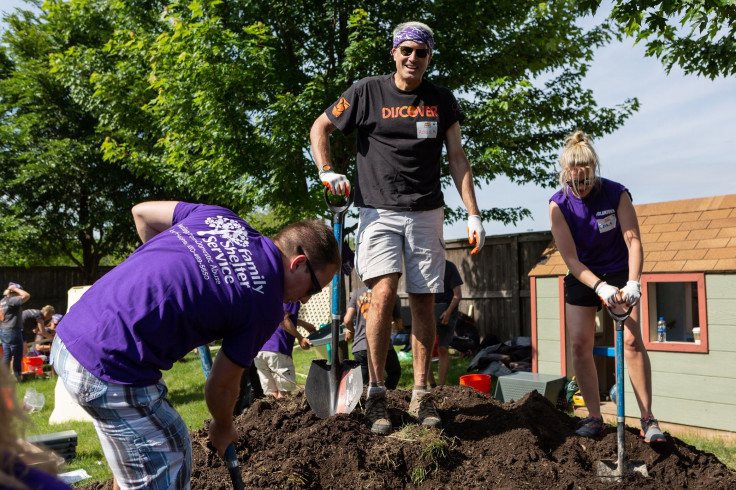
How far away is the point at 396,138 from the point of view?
3703 mm

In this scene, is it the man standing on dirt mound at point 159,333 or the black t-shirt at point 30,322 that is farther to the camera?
the black t-shirt at point 30,322

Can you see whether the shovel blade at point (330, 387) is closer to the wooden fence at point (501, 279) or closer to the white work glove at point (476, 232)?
the white work glove at point (476, 232)

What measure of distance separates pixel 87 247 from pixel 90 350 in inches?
735

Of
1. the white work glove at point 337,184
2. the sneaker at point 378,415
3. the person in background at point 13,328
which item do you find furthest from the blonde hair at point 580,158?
the person in background at point 13,328

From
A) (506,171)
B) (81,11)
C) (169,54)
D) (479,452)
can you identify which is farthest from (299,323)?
(81,11)

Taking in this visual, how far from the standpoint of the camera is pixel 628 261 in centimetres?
387

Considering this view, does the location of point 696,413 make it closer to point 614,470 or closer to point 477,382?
point 477,382

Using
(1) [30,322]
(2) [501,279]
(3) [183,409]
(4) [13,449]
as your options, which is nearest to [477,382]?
(3) [183,409]

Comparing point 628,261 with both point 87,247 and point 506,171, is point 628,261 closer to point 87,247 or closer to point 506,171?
point 506,171

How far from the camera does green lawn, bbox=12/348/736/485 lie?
5.10m

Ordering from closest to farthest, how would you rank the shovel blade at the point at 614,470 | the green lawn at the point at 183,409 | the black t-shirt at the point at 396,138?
the shovel blade at the point at 614,470
the black t-shirt at the point at 396,138
the green lawn at the point at 183,409

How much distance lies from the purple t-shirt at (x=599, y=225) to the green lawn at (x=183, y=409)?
6.34 ft

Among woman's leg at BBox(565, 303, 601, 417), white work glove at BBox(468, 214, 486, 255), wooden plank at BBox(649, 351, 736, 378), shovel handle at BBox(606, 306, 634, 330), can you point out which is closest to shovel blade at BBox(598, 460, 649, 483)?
woman's leg at BBox(565, 303, 601, 417)

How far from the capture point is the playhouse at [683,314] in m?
5.97
